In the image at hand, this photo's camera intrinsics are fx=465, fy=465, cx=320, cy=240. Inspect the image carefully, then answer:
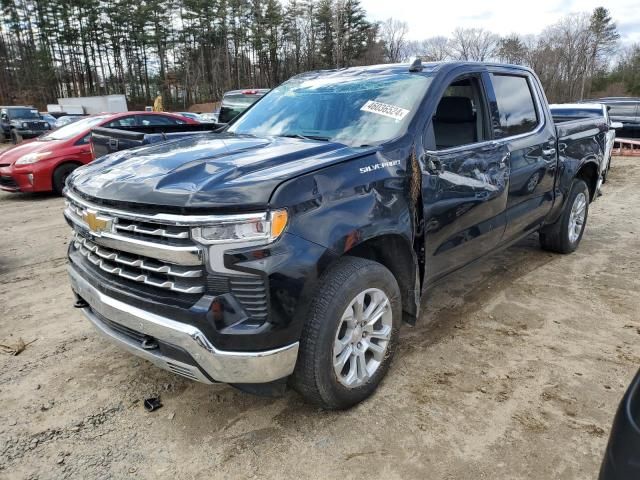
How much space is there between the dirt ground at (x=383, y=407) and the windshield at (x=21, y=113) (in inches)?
864

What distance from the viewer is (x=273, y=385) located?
2.31m

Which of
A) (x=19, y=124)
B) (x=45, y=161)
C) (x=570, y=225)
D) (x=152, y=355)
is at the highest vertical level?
(x=19, y=124)

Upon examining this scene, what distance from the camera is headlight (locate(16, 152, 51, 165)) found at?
8.59 meters

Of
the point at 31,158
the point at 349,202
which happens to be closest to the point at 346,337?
the point at 349,202

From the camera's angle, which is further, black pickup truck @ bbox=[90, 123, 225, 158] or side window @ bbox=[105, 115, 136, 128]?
side window @ bbox=[105, 115, 136, 128]

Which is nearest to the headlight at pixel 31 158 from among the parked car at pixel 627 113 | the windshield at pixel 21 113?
the windshield at pixel 21 113

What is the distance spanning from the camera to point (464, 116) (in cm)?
372

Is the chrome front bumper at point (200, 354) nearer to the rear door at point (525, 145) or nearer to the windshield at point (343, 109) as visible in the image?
the windshield at point (343, 109)

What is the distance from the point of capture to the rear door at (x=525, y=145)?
380 cm

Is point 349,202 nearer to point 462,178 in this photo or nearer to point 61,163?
point 462,178

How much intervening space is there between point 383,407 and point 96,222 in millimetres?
1892

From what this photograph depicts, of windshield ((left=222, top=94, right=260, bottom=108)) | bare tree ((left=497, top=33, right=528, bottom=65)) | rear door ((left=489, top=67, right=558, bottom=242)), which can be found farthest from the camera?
bare tree ((left=497, top=33, right=528, bottom=65))

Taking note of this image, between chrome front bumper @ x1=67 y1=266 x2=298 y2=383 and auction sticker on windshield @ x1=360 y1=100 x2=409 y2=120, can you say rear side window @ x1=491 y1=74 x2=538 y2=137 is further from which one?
chrome front bumper @ x1=67 y1=266 x2=298 y2=383

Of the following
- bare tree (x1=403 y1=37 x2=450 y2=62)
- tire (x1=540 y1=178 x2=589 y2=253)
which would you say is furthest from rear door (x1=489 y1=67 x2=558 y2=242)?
bare tree (x1=403 y1=37 x2=450 y2=62)
